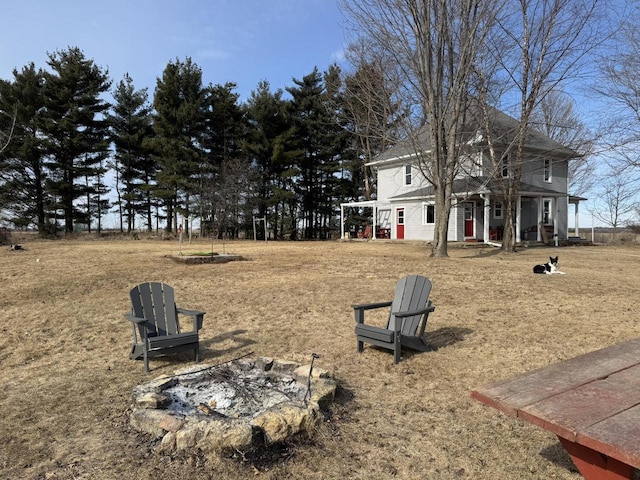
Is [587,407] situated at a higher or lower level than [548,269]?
higher

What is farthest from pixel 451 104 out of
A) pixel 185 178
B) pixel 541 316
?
pixel 185 178

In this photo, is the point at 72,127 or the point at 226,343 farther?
the point at 72,127

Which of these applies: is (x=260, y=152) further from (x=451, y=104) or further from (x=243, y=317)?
(x=243, y=317)

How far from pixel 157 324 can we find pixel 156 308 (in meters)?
0.18

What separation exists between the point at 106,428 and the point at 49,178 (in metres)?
34.0

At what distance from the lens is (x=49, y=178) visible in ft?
103

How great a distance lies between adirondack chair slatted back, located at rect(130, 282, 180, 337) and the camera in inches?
187

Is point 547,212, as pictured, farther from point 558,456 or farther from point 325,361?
point 558,456

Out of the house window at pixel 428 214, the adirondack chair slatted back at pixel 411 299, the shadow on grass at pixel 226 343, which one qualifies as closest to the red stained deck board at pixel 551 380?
the adirondack chair slatted back at pixel 411 299

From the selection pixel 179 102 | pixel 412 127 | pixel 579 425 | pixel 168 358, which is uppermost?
pixel 179 102

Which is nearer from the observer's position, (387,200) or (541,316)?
(541,316)

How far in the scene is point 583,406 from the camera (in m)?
2.07

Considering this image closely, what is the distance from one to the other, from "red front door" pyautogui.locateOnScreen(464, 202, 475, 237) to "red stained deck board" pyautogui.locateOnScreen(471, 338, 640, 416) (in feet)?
70.8

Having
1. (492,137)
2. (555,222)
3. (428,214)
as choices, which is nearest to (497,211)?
(555,222)
